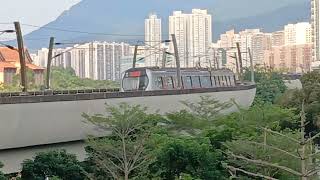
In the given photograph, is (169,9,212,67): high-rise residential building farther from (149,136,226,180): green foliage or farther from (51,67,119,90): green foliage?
(149,136,226,180): green foliage

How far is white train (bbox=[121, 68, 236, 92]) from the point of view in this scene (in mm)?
23984

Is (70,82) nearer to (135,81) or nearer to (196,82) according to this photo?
(196,82)

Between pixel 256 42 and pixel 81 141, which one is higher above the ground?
pixel 256 42

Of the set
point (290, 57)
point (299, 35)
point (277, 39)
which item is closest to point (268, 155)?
point (290, 57)

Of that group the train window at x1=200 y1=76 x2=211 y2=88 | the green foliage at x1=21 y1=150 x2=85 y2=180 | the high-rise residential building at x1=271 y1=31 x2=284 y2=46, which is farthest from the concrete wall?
the high-rise residential building at x1=271 y1=31 x2=284 y2=46

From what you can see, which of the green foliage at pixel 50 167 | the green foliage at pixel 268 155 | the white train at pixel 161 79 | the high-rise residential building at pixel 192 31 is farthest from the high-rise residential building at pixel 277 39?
the green foliage at pixel 268 155

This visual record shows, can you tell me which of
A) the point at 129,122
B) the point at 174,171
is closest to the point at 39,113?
the point at 129,122

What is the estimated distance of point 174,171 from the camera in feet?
43.6

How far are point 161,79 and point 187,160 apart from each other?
12.0m

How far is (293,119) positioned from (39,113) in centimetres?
909

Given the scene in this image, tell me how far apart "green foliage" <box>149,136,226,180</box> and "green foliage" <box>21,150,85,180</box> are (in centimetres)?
243

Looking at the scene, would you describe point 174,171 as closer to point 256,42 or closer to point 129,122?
point 129,122

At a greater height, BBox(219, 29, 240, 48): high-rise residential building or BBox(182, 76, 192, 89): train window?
BBox(219, 29, 240, 48): high-rise residential building

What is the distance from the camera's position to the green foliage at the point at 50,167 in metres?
14.2
